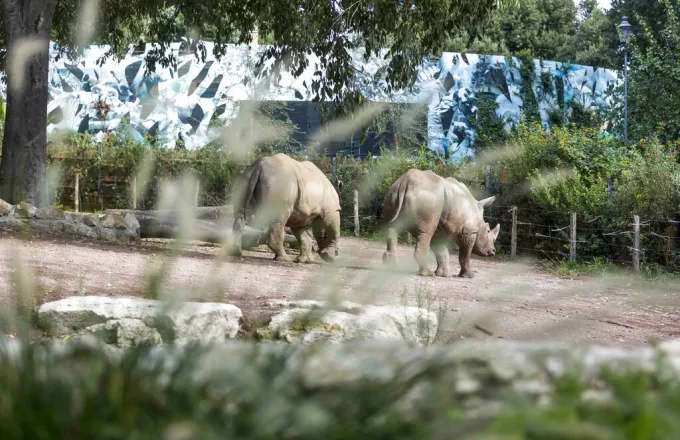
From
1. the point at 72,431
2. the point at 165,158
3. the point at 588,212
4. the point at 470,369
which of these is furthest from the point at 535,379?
the point at 165,158

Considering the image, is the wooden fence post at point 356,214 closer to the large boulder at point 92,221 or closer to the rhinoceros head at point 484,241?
the rhinoceros head at point 484,241

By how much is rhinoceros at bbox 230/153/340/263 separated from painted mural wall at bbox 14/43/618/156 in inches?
630

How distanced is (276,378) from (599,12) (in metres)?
48.1

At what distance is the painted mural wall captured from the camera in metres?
32.2

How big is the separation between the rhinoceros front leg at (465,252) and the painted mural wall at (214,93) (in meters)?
17.2

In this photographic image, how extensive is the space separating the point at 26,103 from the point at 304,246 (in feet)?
16.1

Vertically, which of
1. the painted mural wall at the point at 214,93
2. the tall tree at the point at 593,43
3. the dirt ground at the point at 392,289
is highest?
the tall tree at the point at 593,43

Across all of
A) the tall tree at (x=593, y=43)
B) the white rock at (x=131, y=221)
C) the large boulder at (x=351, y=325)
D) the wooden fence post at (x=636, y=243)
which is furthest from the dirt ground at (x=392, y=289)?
the tall tree at (x=593, y=43)

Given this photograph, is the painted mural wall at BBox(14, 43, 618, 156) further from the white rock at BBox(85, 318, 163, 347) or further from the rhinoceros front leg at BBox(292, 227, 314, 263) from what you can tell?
the white rock at BBox(85, 318, 163, 347)

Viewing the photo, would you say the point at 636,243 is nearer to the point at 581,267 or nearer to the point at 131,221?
the point at 581,267

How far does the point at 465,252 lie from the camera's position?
565 inches

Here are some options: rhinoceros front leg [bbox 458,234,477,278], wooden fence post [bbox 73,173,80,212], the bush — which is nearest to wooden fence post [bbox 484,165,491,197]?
the bush

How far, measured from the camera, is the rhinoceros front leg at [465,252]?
47.2 feet

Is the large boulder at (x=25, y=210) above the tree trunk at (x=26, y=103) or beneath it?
beneath
